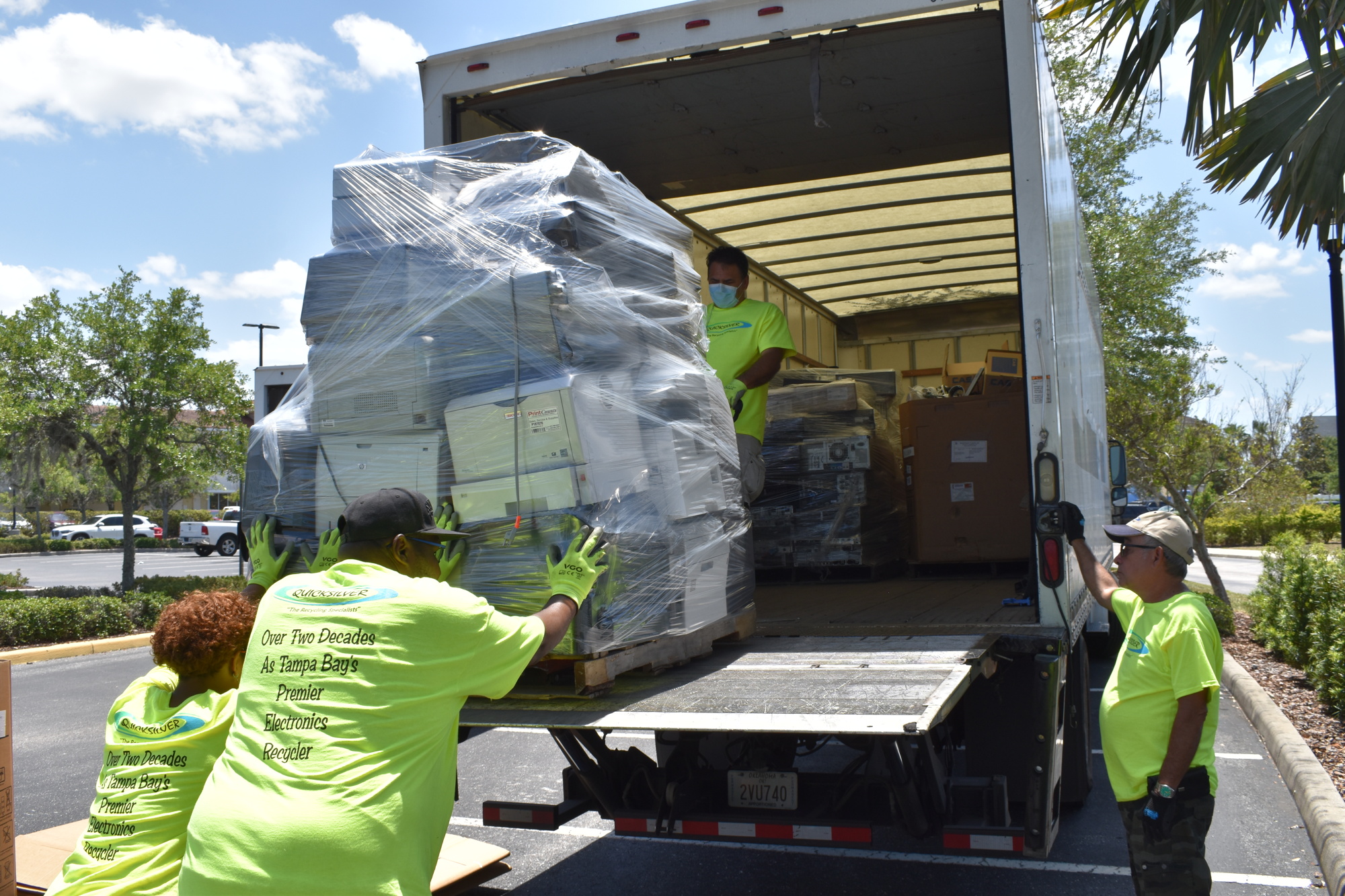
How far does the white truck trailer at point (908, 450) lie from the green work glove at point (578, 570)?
14.4 inches

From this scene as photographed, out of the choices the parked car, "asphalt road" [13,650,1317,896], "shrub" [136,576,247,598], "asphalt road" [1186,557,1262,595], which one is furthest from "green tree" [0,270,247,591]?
the parked car

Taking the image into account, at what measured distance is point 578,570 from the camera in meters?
2.85

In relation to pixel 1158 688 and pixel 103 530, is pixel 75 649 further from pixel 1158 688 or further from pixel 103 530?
pixel 103 530

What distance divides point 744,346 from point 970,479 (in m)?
1.85

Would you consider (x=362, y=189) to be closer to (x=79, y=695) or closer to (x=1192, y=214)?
(x=79, y=695)

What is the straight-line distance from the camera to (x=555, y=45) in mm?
4211

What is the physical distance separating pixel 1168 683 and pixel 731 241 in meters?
5.62

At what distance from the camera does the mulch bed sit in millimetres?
5598

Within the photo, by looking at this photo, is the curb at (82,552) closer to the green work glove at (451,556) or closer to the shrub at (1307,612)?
the shrub at (1307,612)

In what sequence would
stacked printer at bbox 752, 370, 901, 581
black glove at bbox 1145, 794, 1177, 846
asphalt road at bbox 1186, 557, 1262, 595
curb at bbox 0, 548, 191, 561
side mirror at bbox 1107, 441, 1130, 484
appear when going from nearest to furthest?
Result: black glove at bbox 1145, 794, 1177, 846 → stacked printer at bbox 752, 370, 901, 581 → side mirror at bbox 1107, 441, 1130, 484 → asphalt road at bbox 1186, 557, 1262, 595 → curb at bbox 0, 548, 191, 561

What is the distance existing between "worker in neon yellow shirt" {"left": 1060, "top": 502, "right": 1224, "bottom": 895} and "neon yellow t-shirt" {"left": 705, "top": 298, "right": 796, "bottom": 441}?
202 centimetres

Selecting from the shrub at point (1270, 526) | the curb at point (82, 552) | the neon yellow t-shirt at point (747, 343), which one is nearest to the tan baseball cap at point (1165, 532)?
the neon yellow t-shirt at point (747, 343)

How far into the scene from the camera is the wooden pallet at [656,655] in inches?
115

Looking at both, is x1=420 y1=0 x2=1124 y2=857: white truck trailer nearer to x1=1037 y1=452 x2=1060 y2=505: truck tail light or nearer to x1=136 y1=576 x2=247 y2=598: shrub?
x1=1037 y1=452 x2=1060 y2=505: truck tail light
